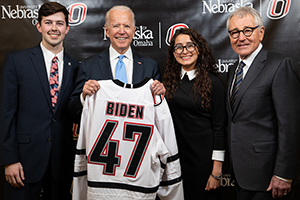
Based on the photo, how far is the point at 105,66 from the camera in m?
2.15

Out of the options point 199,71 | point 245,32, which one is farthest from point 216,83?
point 245,32

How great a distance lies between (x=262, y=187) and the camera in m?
1.79

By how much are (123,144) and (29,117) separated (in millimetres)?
804

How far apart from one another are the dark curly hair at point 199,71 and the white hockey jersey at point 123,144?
0.40 meters

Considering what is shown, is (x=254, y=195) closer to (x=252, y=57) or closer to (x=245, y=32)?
(x=252, y=57)

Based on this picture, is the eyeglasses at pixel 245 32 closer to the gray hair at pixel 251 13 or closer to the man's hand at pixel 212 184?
the gray hair at pixel 251 13

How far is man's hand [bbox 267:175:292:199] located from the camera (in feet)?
5.67

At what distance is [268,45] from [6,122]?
8.55ft

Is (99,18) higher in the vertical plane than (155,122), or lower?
higher

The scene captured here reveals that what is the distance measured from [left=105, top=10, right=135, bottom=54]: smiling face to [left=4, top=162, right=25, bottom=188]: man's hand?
48.0 inches

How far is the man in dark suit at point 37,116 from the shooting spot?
198 centimetres

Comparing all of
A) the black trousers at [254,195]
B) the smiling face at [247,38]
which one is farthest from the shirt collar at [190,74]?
the black trousers at [254,195]

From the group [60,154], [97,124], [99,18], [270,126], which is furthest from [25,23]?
[270,126]

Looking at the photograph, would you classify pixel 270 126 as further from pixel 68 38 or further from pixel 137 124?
pixel 68 38
